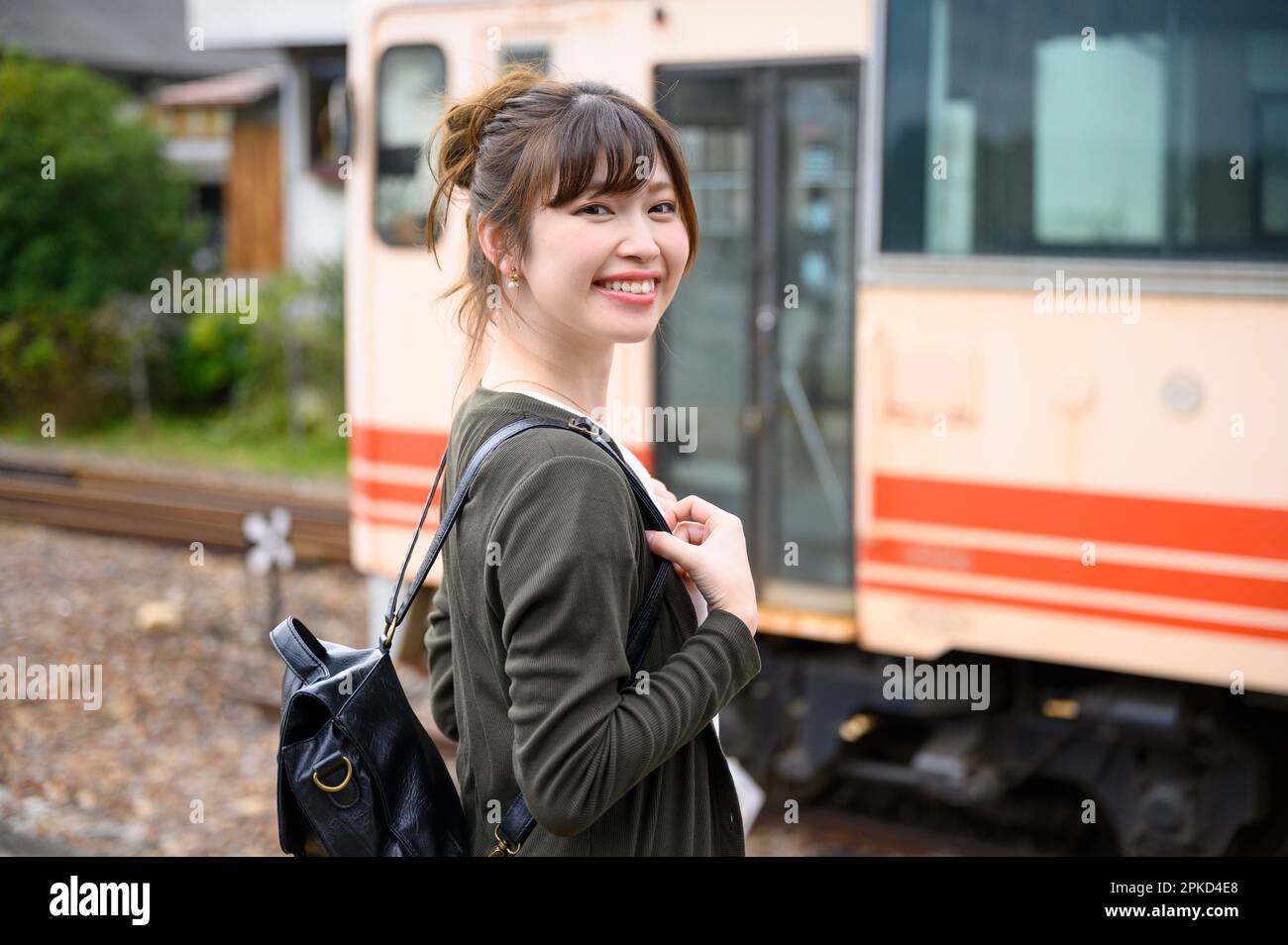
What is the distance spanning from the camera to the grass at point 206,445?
42.6 feet

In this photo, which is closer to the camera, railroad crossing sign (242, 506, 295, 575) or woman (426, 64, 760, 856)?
woman (426, 64, 760, 856)

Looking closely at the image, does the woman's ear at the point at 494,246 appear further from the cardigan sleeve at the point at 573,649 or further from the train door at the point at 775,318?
the train door at the point at 775,318

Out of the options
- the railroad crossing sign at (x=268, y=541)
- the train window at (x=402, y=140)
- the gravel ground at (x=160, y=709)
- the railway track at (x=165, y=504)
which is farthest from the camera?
the railway track at (x=165, y=504)

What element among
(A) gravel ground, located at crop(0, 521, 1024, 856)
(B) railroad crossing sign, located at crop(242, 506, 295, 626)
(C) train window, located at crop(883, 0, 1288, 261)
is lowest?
(A) gravel ground, located at crop(0, 521, 1024, 856)

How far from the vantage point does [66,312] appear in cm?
1484

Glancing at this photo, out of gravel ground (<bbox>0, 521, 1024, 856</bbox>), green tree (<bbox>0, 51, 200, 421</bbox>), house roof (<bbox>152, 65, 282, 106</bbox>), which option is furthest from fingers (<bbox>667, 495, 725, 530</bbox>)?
house roof (<bbox>152, 65, 282, 106</bbox>)

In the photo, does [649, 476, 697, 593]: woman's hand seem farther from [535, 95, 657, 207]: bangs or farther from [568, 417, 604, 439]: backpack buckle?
[535, 95, 657, 207]: bangs

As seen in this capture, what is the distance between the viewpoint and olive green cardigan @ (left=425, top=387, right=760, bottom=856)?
5.66 feet

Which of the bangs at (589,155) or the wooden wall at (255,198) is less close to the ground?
the wooden wall at (255,198)

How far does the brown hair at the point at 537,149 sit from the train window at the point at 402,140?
4.12 meters

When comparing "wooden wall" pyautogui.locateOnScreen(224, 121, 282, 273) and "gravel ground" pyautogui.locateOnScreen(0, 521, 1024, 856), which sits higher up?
"wooden wall" pyautogui.locateOnScreen(224, 121, 282, 273)

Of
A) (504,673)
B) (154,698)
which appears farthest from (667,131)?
(154,698)

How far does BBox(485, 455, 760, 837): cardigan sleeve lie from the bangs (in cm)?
39

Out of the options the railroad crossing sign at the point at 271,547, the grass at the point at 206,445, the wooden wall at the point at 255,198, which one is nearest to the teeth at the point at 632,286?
the railroad crossing sign at the point at 271,547
